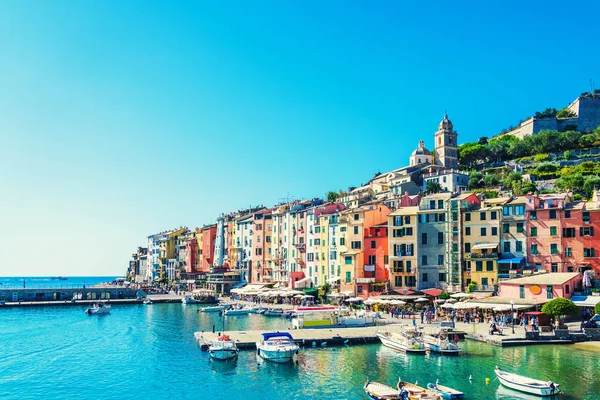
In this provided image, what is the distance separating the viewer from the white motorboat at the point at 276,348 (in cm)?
4616

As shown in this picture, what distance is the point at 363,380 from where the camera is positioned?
40.5 metres

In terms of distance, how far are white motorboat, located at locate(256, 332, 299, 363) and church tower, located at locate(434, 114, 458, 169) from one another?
340 feet

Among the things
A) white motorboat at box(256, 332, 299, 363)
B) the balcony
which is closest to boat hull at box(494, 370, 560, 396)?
white motorboat at box(256, 332, 299, 363)

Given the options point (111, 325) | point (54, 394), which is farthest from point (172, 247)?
point (54, 394)

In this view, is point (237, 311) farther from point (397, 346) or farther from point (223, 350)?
point (397, 346)

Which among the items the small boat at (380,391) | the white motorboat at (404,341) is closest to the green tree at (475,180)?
the white motorboat at (404,341)

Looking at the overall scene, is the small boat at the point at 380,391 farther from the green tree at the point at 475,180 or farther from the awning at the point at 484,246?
the green tree at the point at 475,180

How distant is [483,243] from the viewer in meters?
71.2

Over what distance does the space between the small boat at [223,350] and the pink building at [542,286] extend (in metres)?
30.4

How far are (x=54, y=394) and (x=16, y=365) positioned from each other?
1257 centimetres

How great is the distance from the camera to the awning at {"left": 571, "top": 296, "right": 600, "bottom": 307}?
56.0 m

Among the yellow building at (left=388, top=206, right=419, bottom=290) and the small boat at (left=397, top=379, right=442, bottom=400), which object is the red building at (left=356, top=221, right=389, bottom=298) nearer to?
the yellow building at (left=388, top=206, right=419, bottom=290)

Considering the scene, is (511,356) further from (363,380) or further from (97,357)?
(97,357)

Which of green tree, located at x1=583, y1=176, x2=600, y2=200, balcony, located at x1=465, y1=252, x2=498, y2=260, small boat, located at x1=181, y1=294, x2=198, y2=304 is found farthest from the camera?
small boat, located at x1=181, y1=294, x2=198, y2=304
